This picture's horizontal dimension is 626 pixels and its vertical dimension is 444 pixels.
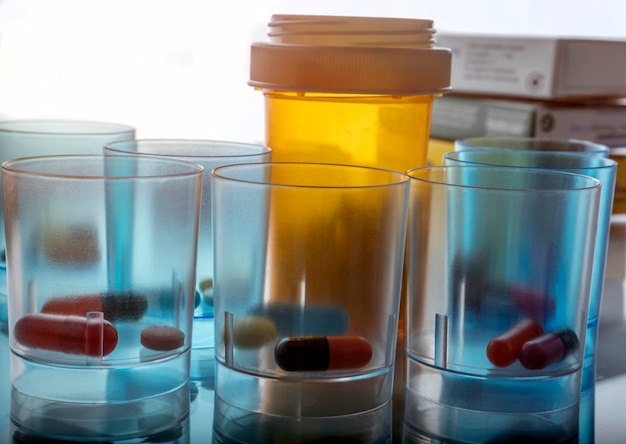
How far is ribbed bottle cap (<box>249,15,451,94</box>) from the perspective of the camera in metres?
0.58

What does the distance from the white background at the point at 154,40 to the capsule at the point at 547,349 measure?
1.44 m

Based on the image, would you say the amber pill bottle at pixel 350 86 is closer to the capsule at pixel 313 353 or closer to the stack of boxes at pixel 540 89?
A: the capsule at pixel 313 353

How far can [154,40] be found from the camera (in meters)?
1.96

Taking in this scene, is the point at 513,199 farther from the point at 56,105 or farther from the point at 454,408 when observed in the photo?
the point at 56,105

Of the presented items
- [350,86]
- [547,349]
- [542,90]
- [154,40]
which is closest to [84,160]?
[350,86]

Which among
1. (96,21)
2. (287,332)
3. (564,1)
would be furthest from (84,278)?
(564,1)

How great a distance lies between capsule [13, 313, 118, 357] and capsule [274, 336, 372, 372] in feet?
0.29

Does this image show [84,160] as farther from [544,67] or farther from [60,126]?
[544,67]

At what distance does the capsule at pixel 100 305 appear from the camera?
445 millimetres

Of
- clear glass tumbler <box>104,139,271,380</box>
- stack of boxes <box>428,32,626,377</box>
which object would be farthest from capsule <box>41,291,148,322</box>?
stack of boxes <box>428,32,626,377</box>

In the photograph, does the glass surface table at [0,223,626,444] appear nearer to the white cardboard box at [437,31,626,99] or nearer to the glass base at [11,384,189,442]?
the glass base at [11,384,189,442]

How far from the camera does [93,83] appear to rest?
196cm

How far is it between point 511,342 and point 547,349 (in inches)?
0.9

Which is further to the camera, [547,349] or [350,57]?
[350,57]
